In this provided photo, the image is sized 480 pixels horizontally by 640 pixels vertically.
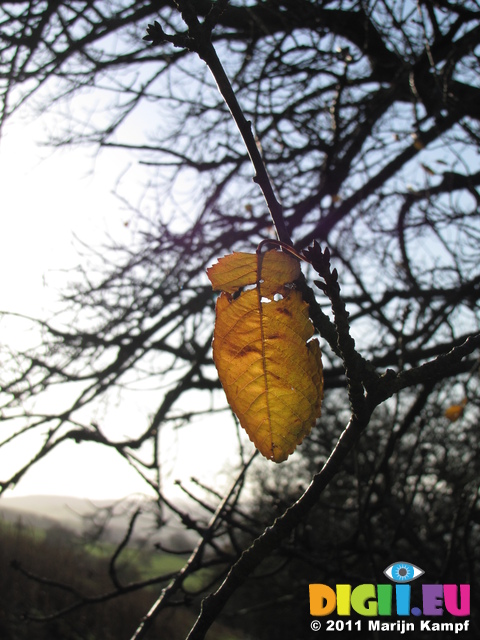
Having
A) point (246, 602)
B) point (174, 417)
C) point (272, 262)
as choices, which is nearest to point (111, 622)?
point (246, 602)

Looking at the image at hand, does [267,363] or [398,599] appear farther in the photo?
[398,599]

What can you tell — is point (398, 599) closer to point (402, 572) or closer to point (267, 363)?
point (402, 572)

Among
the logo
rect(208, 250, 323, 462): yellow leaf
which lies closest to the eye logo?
the logo

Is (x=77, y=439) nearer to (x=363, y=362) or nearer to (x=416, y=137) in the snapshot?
(x=363, y=362)

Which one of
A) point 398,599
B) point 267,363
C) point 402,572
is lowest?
point 398,599

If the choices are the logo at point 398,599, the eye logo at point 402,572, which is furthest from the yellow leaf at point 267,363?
the eye logo at point 402,572

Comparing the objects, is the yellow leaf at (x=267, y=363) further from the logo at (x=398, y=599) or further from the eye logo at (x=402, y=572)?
the eye logo at (x=402, y=572)

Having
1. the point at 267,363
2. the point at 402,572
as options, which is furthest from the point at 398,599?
the point at 267,363
